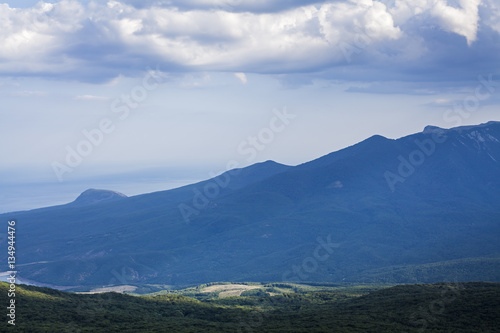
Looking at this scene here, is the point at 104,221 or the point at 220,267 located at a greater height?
the point at 104,221

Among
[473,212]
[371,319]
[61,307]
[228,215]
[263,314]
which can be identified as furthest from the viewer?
[228,215]

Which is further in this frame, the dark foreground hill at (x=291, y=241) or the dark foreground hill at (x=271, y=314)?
the dark foreground hill at (x=291, y=241)

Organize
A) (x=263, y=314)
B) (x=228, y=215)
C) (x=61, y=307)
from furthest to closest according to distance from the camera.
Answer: (x=228, y=215) < (x=263, y=314) < (x=61, y=307)

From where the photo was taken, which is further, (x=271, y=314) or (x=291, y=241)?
(x=291, y=241)

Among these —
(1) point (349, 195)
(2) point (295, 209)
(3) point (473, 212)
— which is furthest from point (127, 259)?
(3) point (473, 212)

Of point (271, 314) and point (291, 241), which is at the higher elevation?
point (291, 241)

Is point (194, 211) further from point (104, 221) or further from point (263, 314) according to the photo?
point (263, 314)

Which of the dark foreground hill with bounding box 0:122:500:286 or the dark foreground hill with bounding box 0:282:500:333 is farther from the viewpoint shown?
the dark foreground hill with bounding box 0:122:500:286

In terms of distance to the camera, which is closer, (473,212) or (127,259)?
(127,259)
